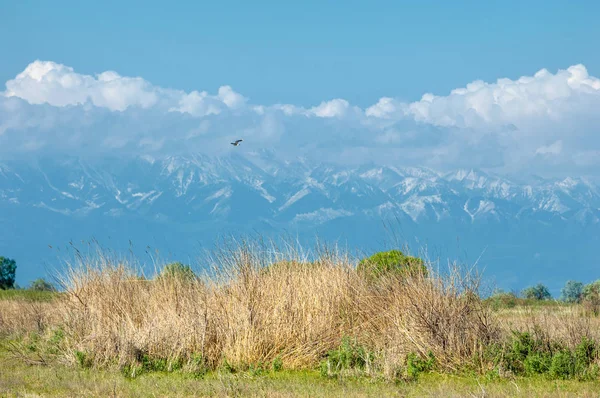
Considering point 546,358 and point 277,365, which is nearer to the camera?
point 546,358

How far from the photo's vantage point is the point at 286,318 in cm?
1310

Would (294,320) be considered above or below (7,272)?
below

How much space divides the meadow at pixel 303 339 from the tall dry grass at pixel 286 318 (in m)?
0.02

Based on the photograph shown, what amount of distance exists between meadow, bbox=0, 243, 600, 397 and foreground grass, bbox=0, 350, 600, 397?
0.10 ft

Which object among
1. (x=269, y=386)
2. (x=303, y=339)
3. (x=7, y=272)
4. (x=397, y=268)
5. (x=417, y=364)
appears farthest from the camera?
(x=7, y=272)

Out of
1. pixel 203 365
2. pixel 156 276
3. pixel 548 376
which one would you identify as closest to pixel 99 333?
pixel 203 365

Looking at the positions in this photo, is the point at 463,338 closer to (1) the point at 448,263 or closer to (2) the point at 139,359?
(1) the point at 448,263

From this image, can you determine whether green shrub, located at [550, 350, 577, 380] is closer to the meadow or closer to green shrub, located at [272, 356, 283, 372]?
the meadow

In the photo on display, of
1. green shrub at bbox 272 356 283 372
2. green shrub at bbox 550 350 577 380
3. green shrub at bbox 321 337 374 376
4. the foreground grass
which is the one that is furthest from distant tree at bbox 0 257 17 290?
green shrub at bbox 550 350 577 380

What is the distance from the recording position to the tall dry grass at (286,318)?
12.2 meters

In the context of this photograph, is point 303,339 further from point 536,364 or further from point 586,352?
point 586,352

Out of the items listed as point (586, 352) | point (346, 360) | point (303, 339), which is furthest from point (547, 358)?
point (303, 339)

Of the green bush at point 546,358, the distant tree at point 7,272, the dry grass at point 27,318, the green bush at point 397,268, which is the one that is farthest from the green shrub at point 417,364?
the distant tree at point 7,272

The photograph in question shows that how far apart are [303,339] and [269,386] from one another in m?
2.27
